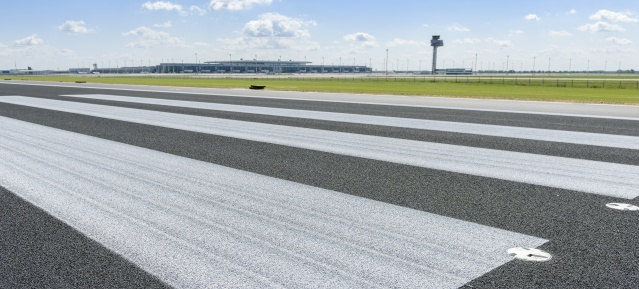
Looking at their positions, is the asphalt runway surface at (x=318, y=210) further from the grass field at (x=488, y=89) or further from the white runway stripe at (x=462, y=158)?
the grass field at (x=488, y=89)

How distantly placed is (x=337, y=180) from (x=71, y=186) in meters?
3.18

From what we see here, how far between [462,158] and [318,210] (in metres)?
3.44

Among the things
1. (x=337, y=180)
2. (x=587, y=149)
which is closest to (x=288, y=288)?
(x=337, y=180)

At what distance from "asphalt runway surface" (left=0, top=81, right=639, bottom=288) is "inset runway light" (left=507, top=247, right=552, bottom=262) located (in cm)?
7

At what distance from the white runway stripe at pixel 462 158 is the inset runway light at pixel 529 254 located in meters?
2.18

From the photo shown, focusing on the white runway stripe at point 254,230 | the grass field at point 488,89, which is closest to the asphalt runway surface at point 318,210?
the white runway stripe at point 254,230

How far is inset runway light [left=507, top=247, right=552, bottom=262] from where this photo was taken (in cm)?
343

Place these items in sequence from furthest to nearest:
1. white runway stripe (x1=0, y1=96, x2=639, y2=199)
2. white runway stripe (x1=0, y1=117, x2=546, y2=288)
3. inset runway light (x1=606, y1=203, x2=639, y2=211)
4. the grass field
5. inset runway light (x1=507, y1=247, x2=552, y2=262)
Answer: the grass field → white runway stripe (x1=0, y1=96, x2=639, y2=199) → inset runway light (x1=606, y1=203, x2=639, y2=211) → inset runway light (x1=507, y1=247, x2=552, y2=262) → white runway stripe (x1=0, y1=117, x2=546, y2=288)

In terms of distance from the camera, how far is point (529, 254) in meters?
3.52

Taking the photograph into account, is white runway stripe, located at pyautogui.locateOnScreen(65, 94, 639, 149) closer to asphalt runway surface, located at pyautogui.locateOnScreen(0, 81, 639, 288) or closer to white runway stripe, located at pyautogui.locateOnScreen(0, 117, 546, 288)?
asphalt runway surface, located at pyautogui.locateOnScreen(0, 81, 639, 288)

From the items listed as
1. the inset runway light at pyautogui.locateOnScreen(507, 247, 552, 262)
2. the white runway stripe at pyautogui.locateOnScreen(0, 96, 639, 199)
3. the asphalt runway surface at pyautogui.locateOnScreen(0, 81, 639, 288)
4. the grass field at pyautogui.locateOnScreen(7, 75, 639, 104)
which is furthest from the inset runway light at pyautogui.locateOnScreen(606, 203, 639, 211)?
the grass field at pyautogui.locateOnScreen(7, 75, 639, 104)

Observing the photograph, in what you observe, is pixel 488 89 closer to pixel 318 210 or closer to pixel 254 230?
pixel 318 210

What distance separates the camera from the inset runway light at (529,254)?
343 centimetres

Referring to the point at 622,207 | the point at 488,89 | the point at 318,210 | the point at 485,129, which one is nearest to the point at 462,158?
the point at 622,207
